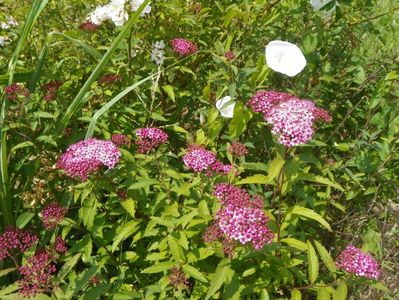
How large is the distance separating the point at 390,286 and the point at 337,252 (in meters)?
0.30

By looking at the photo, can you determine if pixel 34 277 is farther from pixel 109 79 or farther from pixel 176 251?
pixel 109 79

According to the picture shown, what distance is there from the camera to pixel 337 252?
2434 millimetres

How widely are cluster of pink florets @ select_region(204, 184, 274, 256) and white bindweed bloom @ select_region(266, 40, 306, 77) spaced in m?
0.78

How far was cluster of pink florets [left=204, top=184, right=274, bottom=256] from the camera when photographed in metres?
1.46

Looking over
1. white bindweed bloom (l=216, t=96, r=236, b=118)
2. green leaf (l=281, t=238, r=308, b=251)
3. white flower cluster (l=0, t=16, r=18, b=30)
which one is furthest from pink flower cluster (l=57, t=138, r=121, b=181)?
white flower cluster (l=0, t=16, r=18, b=30)

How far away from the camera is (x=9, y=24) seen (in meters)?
2.76

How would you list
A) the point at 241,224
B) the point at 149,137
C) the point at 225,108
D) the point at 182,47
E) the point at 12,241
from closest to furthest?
the point at 241,224
the point at 12,241
the point at 149,137
the point at 225,108
the point at 182,47

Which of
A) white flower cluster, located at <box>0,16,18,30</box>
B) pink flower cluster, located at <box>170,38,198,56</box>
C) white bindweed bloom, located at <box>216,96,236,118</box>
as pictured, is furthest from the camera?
white flower cluster, located at <box>0,16,18,30</box>

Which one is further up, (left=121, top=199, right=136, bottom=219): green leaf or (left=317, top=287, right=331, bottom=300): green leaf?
(left=121, top=199, right=136, bottom=219): green leaf

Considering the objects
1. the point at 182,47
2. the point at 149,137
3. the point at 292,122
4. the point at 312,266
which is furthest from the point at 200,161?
the point at 182,47

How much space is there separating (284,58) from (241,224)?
38.9 inches

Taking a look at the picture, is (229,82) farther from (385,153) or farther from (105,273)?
(105,273)

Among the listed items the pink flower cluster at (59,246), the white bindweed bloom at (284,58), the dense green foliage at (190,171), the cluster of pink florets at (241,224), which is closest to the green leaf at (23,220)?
the dense green foliage at (190,171)

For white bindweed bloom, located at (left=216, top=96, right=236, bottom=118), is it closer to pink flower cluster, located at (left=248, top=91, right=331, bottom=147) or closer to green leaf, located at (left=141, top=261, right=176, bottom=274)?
pink flower cluster, located at (left=248, top=91, right=331, bottom=147)
